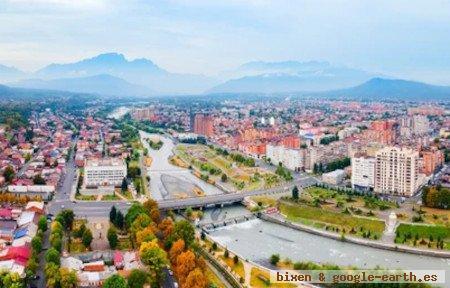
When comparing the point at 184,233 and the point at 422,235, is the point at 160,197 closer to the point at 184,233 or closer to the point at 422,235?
the point at 184,233

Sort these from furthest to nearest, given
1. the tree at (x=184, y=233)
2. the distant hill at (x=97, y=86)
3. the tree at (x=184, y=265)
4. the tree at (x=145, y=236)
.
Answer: the distant hill at (x=97, y=86)
the tree at (x=184, y=233)
the tree at (x=145, y=236)
the tree at (x=184, y=265)

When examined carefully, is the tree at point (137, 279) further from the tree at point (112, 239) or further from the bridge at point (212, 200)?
the bridge at point (212, 200)

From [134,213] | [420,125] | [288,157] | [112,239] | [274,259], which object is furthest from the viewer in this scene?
[420,125]

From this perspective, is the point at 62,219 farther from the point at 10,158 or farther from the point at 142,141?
the point at 142,141

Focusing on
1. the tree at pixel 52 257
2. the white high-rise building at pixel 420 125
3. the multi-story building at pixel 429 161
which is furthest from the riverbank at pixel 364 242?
the white high-rise building at pixel 420 125

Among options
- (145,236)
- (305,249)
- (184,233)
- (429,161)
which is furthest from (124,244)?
(429,161)

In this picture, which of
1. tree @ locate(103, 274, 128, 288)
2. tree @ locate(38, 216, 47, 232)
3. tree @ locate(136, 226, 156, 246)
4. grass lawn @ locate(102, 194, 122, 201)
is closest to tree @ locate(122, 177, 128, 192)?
grass lawn @ locate(102, 194, 122, 201)

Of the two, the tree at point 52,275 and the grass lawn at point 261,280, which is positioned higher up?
the tree at point 52,275
